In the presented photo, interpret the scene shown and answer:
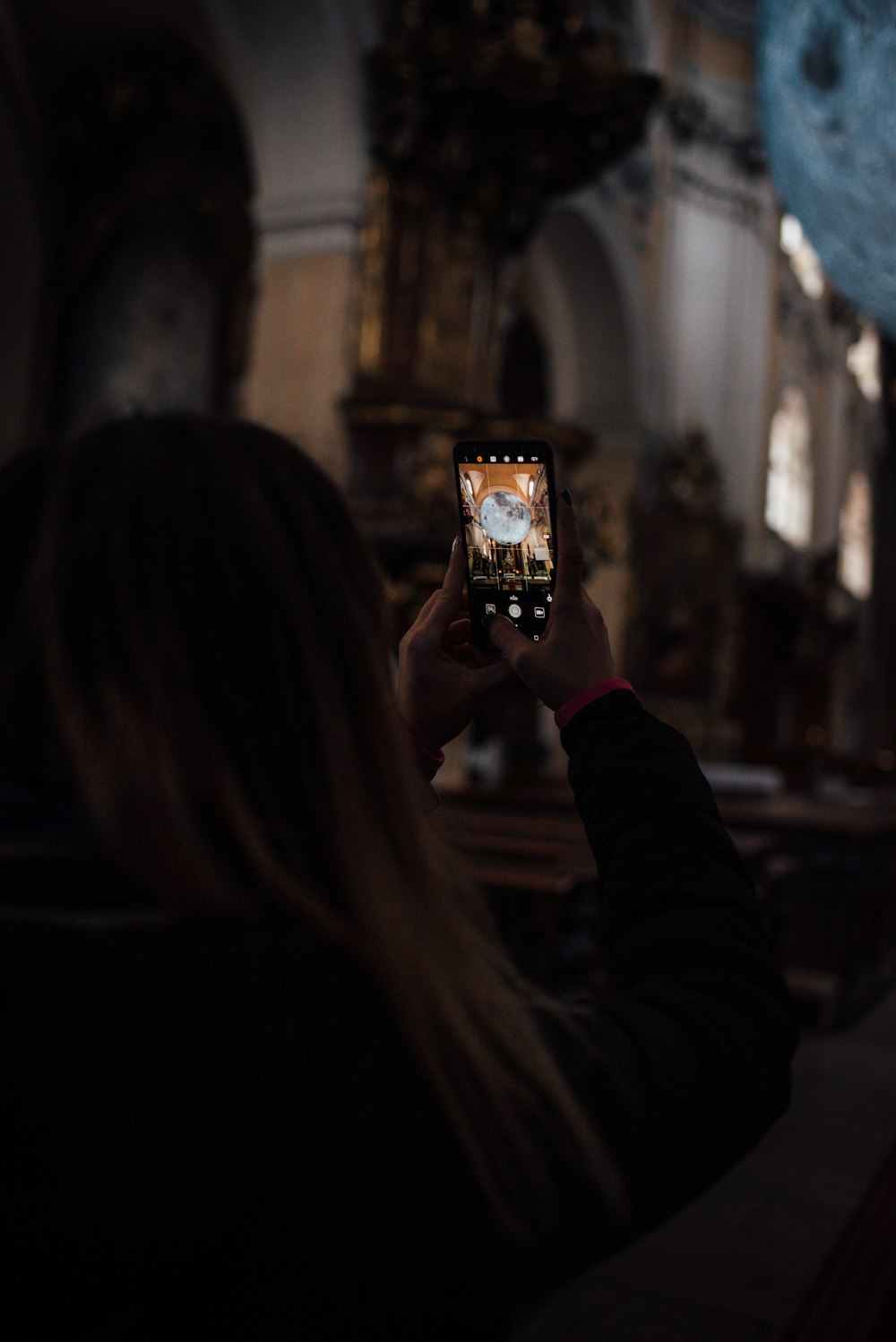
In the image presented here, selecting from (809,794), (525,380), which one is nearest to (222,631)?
(809,794)

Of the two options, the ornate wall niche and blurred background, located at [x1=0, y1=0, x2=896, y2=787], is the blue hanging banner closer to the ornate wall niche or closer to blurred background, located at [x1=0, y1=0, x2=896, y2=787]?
blurred background, located at [x1=0, y1=0, x2=896, y2=787]

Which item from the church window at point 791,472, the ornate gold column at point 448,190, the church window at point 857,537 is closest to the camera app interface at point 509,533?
the ornate gold column at point 448,190

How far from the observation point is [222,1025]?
0.71 meters

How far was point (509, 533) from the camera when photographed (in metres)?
1.18

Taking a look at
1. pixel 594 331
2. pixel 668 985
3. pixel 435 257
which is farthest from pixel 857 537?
pixel 668 985

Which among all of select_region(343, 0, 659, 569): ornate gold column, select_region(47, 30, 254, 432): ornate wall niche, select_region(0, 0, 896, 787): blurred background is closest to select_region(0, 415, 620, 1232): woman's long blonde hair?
select_region(0, 0, 896, 787): blurred background

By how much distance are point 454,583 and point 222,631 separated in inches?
18.0

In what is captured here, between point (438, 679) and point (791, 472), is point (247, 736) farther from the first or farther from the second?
point (791, 472)

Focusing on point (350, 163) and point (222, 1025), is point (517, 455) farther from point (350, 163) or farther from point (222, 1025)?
point (350, 163)

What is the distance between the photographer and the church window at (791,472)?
1834cm

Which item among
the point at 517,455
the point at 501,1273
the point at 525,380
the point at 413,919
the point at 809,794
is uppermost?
the point at 525,380

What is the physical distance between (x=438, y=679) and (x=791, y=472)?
1892 centimetres

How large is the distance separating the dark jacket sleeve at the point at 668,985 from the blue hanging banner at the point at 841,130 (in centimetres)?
182

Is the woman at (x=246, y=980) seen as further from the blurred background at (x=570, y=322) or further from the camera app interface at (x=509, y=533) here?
the camera app interface at (x=509, y=533)
